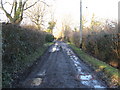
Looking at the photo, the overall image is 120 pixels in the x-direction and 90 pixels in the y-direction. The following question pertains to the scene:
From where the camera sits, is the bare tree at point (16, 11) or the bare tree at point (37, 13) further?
the bare tree at point (37, 13)

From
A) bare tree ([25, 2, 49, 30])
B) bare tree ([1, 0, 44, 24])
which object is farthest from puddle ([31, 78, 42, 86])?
bare tree ([25, 2, 49, 30])

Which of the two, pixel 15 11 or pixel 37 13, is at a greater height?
pixel 37 13

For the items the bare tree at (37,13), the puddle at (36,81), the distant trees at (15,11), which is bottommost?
the puddle at (36,81)

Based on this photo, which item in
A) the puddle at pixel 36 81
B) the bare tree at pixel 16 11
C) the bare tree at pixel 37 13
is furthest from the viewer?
the bare tree at pixel 37 13

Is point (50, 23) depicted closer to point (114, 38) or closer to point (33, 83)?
point (114, 38)

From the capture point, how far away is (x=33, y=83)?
215 inches

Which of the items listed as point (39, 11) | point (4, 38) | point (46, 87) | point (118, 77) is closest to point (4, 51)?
point (4, 38)

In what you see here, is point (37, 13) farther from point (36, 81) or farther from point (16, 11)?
point (36, 81)

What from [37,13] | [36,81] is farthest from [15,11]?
[37,13]

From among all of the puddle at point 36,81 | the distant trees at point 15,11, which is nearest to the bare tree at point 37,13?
the distant trees at point 15,11

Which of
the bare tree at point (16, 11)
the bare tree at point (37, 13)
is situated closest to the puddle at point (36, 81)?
the bare tree at point (16, 11)

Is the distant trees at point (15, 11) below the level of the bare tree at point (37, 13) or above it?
below

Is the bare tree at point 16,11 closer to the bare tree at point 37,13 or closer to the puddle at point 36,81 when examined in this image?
the puddle at point 36,81

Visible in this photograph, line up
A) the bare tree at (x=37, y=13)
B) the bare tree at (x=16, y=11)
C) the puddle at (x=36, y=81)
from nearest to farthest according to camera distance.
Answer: the puddle at (x=36, y=81)
the bare tree at (x=16, y=11)
the bare tree at (x=37, y=13)
